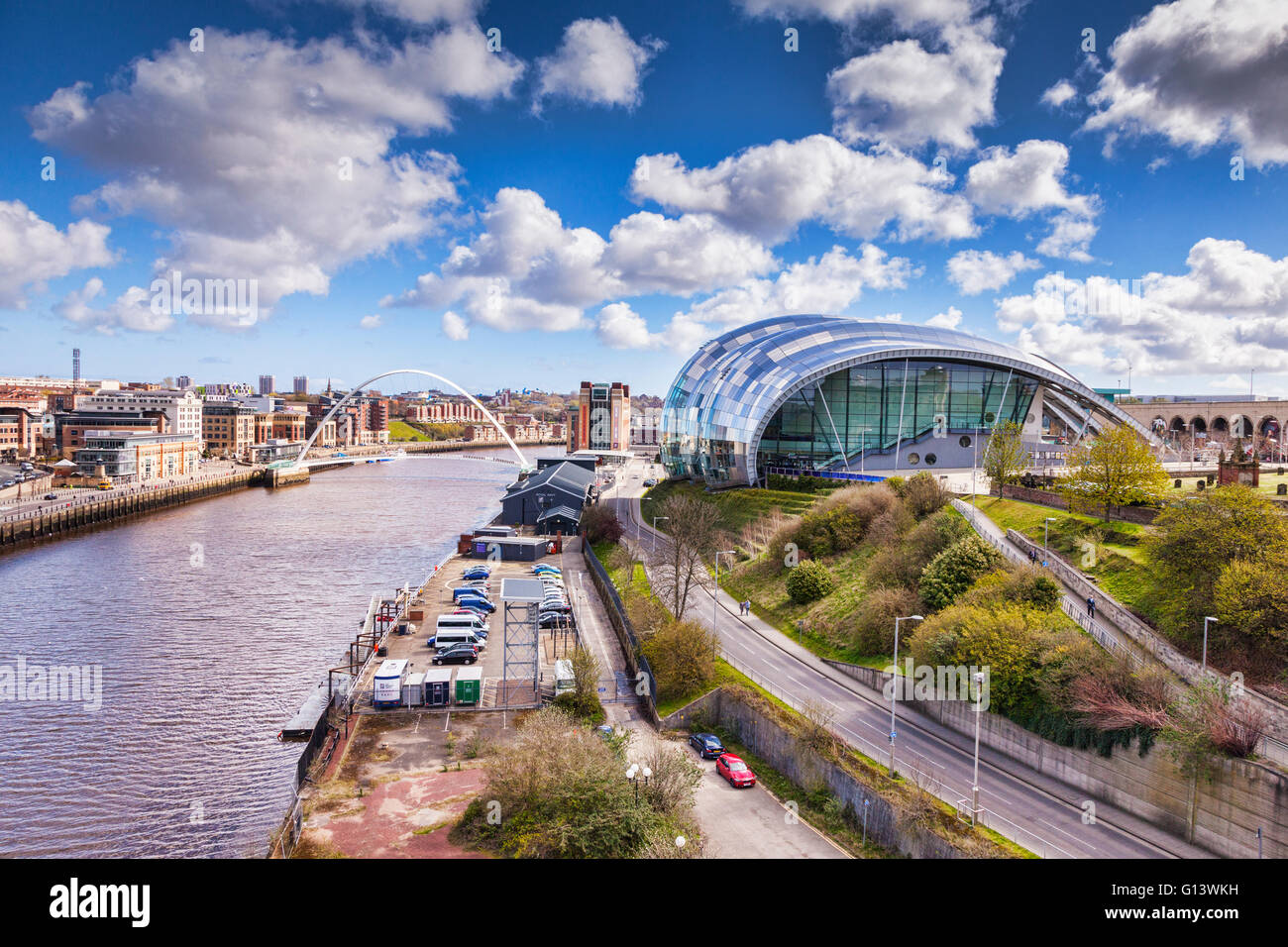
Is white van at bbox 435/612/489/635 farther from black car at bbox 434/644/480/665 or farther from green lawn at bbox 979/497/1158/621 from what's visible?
green lawn at bbox 979/497/1158/621

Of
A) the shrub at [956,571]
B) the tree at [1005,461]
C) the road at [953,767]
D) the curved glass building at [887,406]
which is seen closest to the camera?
the road at [953,767]

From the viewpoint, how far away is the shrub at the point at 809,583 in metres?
32.0

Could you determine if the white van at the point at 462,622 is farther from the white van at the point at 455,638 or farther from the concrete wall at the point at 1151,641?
the concrete wall at the point at 1151,641

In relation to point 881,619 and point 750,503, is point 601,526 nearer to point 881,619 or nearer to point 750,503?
point 750,503

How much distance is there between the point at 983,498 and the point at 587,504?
30879 mm

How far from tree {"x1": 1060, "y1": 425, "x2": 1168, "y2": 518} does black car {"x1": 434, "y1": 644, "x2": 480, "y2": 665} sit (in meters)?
22.6

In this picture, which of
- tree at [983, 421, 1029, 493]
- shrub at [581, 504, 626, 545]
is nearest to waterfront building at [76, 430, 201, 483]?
shrub at [581, 504, 626, 545]

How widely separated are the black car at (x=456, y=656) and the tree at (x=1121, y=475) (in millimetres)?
22636

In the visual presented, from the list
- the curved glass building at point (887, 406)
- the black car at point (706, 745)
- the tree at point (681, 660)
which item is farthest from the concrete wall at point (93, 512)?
the black car at point (706, 745)

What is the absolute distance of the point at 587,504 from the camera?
60969 millimetres

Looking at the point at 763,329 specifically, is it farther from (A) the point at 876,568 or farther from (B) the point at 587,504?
(A) the point at 876,568

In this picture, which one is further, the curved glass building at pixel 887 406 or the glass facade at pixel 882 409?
the glass facade at pixel 882 409

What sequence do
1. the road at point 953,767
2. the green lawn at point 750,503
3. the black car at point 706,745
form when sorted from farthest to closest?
the green lawn at point 750,503
the black car at point 706,745
the road at point 953,767

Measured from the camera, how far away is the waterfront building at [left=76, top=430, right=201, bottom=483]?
78312 millimetres
